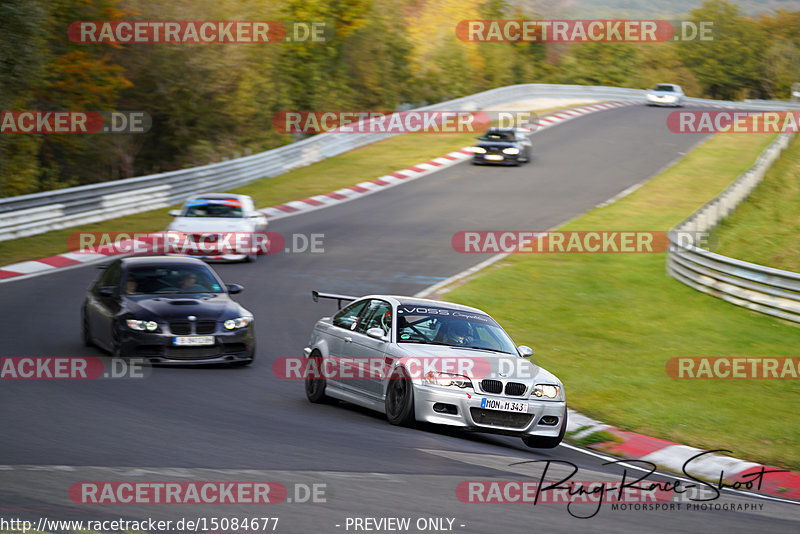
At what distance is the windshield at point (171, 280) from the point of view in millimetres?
14047

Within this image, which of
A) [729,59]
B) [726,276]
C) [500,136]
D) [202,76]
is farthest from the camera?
[729,59]

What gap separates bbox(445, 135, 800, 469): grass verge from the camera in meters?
11.9

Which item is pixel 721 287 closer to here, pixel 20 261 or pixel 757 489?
pixel 757 489

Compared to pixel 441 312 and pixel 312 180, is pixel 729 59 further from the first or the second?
pixel 441 312

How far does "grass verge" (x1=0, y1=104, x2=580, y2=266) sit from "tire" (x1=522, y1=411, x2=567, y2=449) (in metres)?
14.6

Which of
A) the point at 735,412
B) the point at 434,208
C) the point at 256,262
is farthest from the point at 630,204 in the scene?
the point at 735,412

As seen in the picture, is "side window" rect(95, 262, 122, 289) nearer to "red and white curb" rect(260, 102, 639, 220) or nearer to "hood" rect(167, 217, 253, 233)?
"hood" rect(167, 217, 253, 233)

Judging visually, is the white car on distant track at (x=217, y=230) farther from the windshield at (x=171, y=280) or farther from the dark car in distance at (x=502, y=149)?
the dark car in distance at (x=502, y=149)

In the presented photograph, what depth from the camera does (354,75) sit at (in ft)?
177

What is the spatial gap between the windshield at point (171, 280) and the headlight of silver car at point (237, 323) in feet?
3.41

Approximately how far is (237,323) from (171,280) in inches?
55.5

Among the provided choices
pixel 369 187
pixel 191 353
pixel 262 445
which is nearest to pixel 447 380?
pixel 262 445

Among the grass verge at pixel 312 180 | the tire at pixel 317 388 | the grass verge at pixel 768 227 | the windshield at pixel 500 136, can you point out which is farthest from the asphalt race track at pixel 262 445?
the windshield at pixel 500 136

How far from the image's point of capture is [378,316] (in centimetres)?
1143
